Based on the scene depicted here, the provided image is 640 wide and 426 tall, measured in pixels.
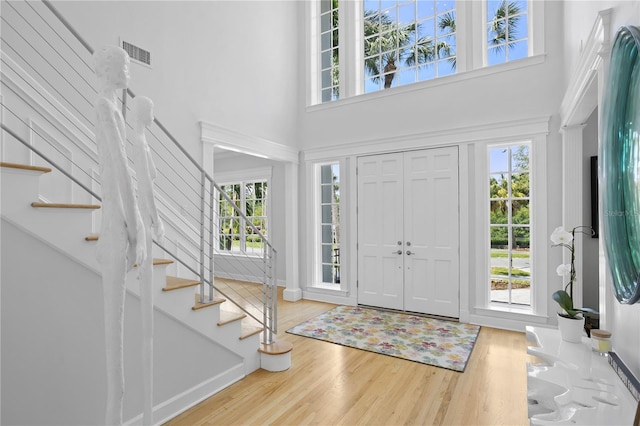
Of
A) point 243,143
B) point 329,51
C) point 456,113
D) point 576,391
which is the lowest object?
point 576,391

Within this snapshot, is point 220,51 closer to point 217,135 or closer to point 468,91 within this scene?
point 217,135

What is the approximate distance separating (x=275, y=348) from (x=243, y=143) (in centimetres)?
266

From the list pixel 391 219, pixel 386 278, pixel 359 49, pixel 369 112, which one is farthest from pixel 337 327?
pixel 359 49

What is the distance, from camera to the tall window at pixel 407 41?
4797 millimetres

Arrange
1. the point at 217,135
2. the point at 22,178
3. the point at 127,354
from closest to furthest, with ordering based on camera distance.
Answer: the point at 22,178 < the point at 127,354 < the point at 217,135

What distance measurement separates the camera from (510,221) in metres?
4.28

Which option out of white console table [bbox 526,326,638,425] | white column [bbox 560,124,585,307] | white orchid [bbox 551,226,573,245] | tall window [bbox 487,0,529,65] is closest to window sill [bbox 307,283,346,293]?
white column [bbox 560,124,585,307]

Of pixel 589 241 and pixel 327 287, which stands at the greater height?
pixel 589 241

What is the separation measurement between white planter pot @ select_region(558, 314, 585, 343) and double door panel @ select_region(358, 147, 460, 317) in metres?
2.52

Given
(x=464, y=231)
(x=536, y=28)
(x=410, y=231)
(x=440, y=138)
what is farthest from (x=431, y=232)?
(x=536, y=28)

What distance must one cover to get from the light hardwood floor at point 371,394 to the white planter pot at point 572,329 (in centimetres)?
73

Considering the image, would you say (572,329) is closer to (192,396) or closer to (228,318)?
(228,318)

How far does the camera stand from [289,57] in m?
5.62

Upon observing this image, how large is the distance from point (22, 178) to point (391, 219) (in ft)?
13.5
